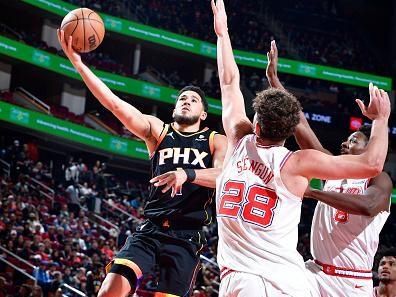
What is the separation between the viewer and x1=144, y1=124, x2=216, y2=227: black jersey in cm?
573

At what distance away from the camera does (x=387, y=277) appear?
20.5ft

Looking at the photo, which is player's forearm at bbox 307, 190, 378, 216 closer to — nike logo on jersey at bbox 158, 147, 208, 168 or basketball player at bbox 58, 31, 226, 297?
basketball player at bbox 58, 31, 226, 297

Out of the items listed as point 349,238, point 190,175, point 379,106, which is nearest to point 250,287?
point 190,175

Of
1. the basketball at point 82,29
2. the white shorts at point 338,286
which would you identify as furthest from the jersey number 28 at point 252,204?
the basketball at point 82,29

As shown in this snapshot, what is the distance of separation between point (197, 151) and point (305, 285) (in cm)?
225

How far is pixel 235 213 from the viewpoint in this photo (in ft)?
12.9

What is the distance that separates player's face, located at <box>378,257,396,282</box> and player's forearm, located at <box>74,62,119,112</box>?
2.92m

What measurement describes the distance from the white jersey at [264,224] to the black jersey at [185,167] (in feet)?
5.67

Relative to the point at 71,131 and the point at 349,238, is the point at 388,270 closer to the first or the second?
the point at 349,238

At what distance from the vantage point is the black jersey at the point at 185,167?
5727mm

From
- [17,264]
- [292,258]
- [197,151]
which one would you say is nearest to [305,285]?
Answer: [292,258]

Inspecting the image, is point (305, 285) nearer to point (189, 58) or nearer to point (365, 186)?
point (365, 186)

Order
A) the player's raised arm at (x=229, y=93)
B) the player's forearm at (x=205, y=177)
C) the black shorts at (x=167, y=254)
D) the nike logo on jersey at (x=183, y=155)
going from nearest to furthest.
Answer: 1. the player's raised arm at (x=229, y=93)
2. the player's forearm at (x=205, y=177)
3. the black shorts at (x=167, y=254)
4. the nike logo on jersey at (x=183, y=155)

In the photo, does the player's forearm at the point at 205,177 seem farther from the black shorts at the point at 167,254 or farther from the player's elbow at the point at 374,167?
the player's elbow at the point at 374,167
